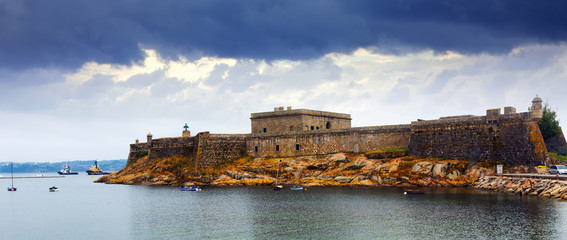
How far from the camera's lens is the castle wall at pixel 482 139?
68750mm

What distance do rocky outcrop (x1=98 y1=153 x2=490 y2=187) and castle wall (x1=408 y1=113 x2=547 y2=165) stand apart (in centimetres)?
192

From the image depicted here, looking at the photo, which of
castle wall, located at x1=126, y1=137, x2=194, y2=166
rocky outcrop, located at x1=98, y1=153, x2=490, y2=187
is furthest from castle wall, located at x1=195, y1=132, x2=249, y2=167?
castle wall, located at x1=126, y1=137, x2=194, y2=166

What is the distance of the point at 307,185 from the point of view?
81312 millimetres

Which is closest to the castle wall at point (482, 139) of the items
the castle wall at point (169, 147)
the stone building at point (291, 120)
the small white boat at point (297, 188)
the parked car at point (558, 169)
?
the parked car at point (558, 169)

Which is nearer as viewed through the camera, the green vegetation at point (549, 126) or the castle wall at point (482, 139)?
the castle wall at point (482, 139)

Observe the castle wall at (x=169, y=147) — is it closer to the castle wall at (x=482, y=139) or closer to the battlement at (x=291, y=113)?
the battlement at (x=291, y=113)

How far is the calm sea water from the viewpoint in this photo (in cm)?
4303

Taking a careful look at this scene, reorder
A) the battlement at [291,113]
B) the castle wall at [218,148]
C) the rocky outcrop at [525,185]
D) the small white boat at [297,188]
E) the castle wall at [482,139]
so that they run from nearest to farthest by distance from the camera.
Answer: the rocky outcrop at [525,185] < the castle wall at [482,139] < the small white boat at [297,188] < the castle wall at [218,148] < the battlement at [291,113]

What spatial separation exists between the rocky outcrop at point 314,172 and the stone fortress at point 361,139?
5.99 ft

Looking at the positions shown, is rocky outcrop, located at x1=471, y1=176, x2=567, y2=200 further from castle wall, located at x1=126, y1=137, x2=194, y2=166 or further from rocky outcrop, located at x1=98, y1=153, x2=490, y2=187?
castle wall, located at x1=126, y1=137, x2=194, y2=166

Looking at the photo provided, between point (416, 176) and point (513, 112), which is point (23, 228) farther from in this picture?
point (513, 112)

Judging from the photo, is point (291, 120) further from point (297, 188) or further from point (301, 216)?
point (301, 216)

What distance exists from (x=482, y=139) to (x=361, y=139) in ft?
61.1

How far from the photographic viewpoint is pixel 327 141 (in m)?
88.6
